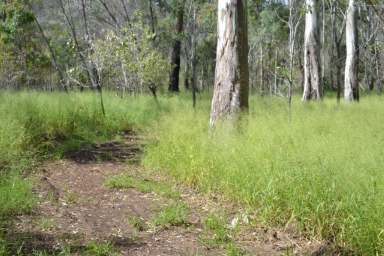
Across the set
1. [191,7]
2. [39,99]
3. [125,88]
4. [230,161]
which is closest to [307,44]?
[191,7]

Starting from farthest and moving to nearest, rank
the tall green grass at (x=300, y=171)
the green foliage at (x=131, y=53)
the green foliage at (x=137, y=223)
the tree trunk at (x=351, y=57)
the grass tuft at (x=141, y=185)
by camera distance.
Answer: the tree trunk at (x=351, y=57) < the green foliage at (x=131, y=53) < the grass tuft at (x=141, y=185) < the green foliage at (x=137, y=223) < the tall green grass at (x=300, y=171)

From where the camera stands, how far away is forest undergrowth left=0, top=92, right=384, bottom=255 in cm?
442

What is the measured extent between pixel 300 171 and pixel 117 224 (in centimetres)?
208

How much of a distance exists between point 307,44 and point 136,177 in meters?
11.7

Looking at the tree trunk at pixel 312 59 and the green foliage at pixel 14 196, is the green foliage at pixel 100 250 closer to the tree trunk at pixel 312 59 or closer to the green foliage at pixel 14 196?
the green foliage at pixel 14 196

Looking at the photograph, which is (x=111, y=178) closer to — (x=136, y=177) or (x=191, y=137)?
(x=136, y=177)

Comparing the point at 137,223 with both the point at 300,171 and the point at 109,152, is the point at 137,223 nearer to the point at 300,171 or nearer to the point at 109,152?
the point at 300,171

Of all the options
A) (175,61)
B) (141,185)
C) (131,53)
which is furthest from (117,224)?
(175,61)

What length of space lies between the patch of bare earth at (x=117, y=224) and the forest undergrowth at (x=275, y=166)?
20 cm

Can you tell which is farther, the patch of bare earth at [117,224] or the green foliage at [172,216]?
the green foliage at [172,216]

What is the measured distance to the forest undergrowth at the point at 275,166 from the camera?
14.5ft

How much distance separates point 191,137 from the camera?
8305 mm

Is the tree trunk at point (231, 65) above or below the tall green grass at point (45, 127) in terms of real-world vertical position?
above

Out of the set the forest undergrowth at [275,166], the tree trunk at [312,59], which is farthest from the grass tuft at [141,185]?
the tree trunk at [312,59]
